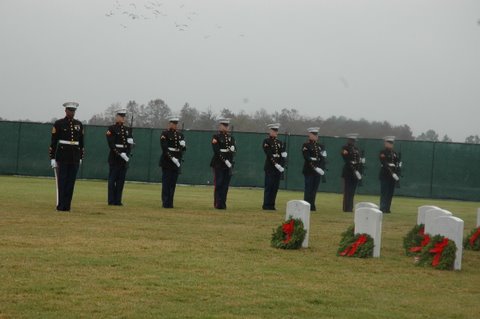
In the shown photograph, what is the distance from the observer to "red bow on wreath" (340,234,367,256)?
1230cm

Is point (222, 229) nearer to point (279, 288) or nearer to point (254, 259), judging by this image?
point (254, 259)

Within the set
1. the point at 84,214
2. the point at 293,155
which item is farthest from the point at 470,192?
the point at 84,214

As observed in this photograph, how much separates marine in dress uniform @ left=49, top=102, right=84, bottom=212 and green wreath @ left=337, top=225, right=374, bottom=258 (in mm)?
6856

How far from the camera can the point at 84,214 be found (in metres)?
16.9

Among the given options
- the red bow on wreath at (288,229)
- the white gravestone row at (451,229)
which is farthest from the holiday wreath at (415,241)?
the red bow on wreath at (288,229)

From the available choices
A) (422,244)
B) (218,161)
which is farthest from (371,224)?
(218,161)

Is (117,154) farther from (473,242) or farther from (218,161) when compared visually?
(473,242)

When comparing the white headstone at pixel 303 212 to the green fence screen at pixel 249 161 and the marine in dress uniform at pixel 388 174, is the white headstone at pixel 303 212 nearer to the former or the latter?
the marine in dress uniform at pixel 388 174

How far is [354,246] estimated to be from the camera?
12344 mm

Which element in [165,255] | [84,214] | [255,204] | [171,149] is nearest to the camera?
[165,255]

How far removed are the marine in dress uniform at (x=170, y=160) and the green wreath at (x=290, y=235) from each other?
753 cm

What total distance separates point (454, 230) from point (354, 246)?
4.82 feet

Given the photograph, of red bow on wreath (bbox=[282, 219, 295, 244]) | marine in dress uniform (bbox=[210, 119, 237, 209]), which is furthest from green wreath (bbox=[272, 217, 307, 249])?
marine in dress uniform (bbox=[210, 119, 237, 209])

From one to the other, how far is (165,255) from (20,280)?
2.60m
